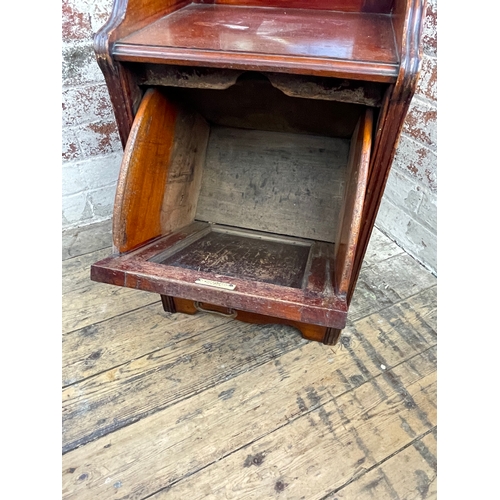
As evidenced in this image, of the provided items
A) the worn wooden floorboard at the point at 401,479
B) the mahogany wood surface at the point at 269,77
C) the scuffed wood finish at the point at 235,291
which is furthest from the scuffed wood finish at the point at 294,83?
the worn wooden floorboard at the point at 401,479

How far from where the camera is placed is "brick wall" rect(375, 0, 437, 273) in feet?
4.02

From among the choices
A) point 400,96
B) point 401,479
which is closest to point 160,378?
point 401,479

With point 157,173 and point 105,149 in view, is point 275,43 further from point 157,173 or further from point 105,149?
point 105,149

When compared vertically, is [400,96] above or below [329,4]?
below

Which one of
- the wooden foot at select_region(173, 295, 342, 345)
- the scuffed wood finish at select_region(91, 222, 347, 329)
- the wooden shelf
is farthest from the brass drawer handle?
the wooden shelf

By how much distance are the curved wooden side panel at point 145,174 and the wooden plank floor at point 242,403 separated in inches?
15.0

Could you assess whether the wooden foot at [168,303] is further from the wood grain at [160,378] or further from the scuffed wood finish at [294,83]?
the scuffed wood finish at [294,83]

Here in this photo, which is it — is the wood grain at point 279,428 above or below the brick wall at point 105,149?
below

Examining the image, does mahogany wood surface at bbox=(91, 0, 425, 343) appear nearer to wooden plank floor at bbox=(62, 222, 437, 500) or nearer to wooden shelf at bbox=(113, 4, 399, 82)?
wooden shelf at bbox=(113, 4, 399, 82)

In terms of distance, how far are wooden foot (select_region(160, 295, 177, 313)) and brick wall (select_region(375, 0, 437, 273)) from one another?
0.92 meters

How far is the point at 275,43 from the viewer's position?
Answer: 773 mm

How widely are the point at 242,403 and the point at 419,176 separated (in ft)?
3.21

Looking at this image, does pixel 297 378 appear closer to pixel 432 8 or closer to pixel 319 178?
pixel 319 178

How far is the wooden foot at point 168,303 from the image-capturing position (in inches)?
46.2
